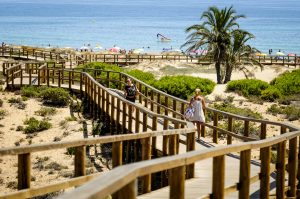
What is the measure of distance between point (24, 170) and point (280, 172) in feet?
12.1

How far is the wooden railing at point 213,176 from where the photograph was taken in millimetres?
3510

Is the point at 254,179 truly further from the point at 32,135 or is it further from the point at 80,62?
the point at 80,62

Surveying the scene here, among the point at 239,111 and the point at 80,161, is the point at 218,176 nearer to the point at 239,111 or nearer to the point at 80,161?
the point at 80,161

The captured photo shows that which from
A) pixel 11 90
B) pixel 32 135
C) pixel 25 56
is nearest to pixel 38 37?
pixel 25 56

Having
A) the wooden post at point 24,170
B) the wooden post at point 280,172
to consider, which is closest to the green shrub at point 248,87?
the wooden post at point 280,172

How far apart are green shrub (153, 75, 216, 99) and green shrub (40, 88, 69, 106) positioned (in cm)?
567

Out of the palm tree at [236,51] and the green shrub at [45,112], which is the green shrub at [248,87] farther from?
the green shrub at [45,112]

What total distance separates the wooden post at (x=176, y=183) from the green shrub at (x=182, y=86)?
23313mm

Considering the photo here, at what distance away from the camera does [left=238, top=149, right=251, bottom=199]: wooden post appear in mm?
6184

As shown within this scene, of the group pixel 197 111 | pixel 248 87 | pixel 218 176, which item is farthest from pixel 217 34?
pixel 218 176

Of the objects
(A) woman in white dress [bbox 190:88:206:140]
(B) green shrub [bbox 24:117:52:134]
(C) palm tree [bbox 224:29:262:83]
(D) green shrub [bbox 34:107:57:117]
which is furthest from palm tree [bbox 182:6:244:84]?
(A) woman in white dress [bbox 190:88:206:140]

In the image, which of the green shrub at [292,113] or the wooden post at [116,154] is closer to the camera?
the wooden post at [116,154]

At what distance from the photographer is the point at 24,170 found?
21.5ft

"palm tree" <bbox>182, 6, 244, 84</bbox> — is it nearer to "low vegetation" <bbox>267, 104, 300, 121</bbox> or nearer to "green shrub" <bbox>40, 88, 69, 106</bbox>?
"low vegetation" <bbox>267, 104, 300, 121</bbox>
